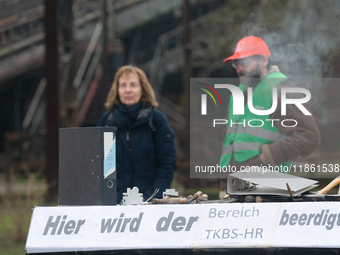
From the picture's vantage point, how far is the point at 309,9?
3.20 metres

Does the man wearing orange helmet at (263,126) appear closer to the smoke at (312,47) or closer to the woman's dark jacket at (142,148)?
the smoke at (312,47)

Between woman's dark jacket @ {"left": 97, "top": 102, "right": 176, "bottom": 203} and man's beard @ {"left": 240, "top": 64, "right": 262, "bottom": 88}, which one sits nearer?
man's beard @ {"left": 240, "top": 64, "right": 262, "bottom": 88}

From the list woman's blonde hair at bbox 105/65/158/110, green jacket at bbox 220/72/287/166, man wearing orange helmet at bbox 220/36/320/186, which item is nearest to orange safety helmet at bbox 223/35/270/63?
man wearing orange helmet at bbox 220/36/320/186

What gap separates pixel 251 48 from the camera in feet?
8.64

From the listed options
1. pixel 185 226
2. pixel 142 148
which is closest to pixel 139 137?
pixel 142 148

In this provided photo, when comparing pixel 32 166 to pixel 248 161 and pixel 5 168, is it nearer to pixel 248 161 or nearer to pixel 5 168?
pixel 5 168

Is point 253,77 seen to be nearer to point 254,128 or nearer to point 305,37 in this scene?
point 254,128

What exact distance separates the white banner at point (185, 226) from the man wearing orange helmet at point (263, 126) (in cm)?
72

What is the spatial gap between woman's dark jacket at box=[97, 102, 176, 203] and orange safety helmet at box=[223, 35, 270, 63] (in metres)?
0.73

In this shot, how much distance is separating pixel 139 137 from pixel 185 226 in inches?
52.3

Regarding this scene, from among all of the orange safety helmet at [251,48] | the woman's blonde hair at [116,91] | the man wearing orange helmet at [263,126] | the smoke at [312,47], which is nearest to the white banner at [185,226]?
the man wearing orange helmet at [263,126]

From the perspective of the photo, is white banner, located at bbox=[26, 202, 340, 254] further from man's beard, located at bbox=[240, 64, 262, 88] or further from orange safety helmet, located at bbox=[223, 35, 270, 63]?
orange safety helmet, located at bbox=[223, 35, 270, 63]

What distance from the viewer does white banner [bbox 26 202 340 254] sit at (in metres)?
1.78

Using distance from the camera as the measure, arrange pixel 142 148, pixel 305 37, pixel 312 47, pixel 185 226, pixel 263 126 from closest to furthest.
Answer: pixel 185 226, pixel 263 126, pixel 312 47, pixel 305 37, pixel 142 148
